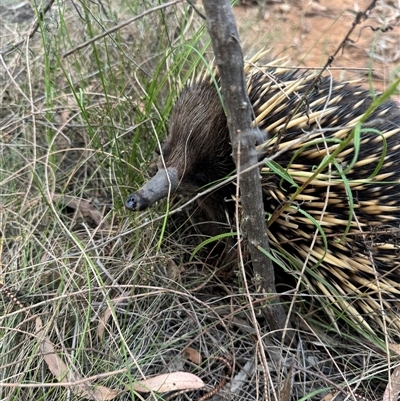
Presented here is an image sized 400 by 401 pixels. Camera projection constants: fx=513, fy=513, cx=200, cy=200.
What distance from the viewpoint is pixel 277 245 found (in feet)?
3.53

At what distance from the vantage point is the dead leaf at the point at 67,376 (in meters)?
0.99

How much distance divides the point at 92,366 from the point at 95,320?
0.11 meters

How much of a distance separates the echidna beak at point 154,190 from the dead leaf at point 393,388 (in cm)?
60

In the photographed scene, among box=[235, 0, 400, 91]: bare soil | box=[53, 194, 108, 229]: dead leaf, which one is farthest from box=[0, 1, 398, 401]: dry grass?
box=[235, 0, 400, 91]: bare soil

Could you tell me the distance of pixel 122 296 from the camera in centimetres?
112

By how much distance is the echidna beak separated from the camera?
3.48 ft

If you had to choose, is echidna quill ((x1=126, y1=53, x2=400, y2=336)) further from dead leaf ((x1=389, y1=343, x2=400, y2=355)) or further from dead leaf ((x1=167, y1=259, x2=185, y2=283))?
dead leaf ((x1=167, y1=259, x2=185, y2=283))

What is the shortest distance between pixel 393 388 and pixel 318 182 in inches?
17.7

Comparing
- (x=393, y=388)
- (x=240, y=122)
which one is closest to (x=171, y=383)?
(x=393, y=388)

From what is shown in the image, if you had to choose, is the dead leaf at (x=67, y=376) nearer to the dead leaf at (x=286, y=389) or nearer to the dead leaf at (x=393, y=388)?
the dead leaf at (x=286, y=389)

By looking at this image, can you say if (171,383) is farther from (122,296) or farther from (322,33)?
(322,33)

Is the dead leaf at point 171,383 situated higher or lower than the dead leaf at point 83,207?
lower

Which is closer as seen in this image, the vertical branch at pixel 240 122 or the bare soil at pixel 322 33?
the vertical branch at pixel 240 122

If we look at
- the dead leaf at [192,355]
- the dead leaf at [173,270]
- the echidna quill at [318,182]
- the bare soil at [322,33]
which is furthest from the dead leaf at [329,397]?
the bare soil at [322,33]
